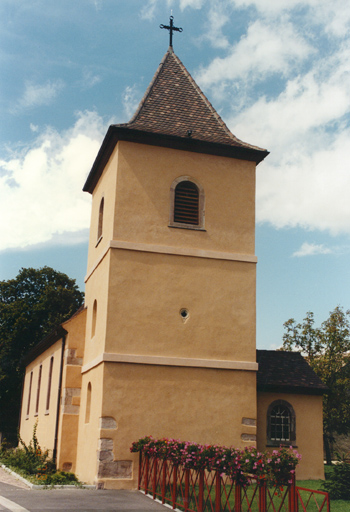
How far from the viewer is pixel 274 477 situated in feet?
32.9

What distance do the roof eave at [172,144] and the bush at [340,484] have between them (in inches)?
358

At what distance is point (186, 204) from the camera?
1758 cm

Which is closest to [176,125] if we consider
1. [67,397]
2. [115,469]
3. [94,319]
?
[94,319]

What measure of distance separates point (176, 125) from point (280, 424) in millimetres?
9717

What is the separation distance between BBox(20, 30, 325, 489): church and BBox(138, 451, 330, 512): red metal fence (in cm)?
145

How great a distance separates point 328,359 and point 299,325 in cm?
293

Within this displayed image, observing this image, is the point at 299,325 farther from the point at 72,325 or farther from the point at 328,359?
the point at 72,325

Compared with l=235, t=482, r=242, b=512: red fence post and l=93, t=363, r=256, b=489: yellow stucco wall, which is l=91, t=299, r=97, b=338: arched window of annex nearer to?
l=93, t=363, r=256, b=489: yellow stucco wall

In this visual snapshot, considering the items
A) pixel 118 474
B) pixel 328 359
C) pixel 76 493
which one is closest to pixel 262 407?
pixel 118 474

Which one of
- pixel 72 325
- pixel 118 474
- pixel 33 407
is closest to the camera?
pixel 118 474

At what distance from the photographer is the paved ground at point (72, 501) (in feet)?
37.5

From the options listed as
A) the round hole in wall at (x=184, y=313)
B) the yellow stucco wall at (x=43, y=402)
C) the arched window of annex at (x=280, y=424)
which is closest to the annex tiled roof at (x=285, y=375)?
the arched window of annex at (x=280, y=424)

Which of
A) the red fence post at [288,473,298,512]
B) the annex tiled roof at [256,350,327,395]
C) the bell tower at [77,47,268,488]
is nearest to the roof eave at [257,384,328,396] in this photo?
the annex tiled roof at [256,350,327,395]

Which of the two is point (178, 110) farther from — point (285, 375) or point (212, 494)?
point (212, 494)
